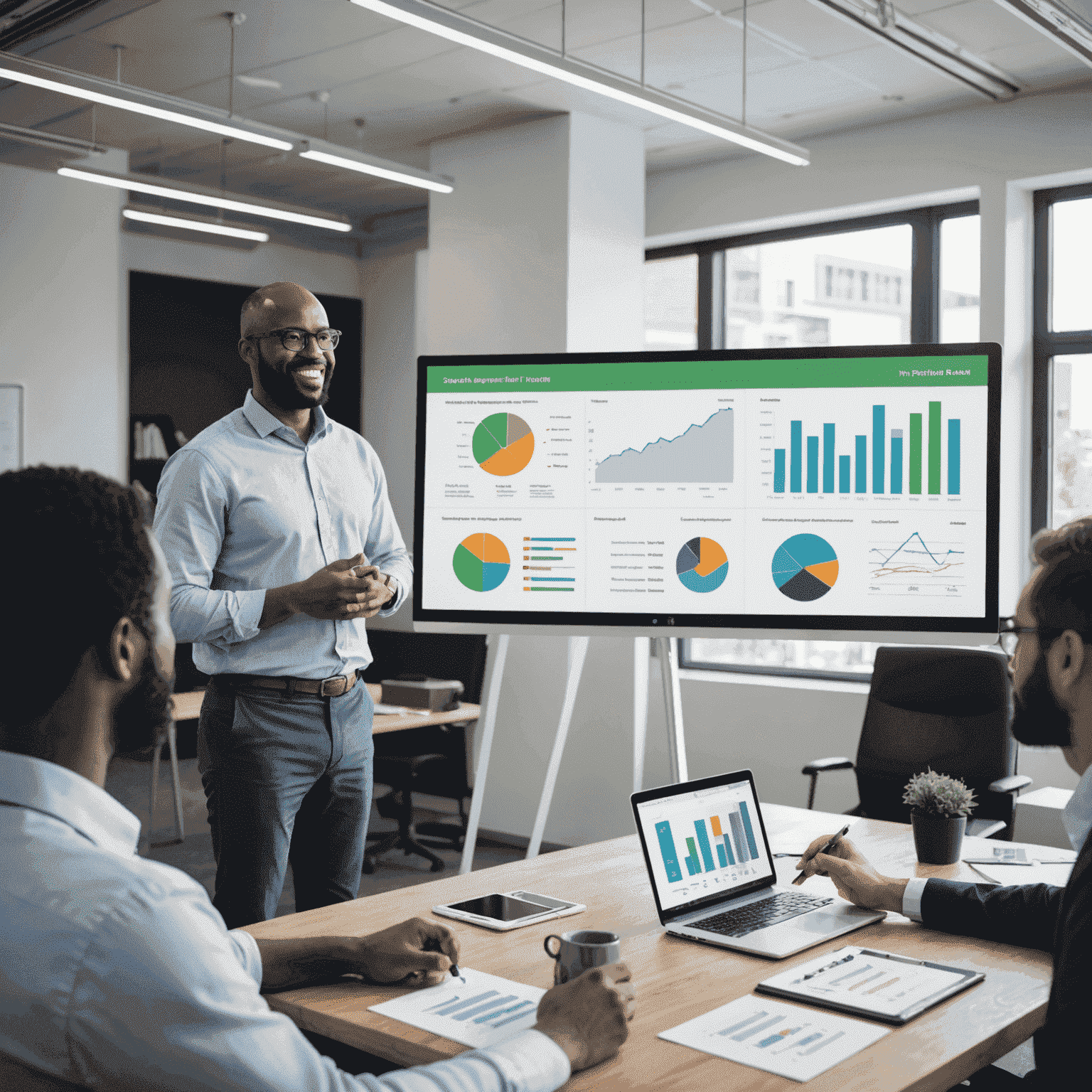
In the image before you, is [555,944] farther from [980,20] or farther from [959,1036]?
[980,20]

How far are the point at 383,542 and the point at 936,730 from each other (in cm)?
203

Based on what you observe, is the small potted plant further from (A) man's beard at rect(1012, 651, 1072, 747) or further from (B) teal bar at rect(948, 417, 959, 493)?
(B) teal bar at rect(948, 417, 959, 493)

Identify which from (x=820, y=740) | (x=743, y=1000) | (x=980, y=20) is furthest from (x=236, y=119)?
(x=743, y=1000)

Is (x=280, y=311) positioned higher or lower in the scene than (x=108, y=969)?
higher

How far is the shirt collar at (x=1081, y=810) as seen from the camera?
142 centimetres

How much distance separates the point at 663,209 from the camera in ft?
19.7

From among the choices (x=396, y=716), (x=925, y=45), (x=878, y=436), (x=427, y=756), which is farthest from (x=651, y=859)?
(x=925, y=45)

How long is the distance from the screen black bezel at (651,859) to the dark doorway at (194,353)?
5703mm

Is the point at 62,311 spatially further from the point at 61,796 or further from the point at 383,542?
the point at 61,796

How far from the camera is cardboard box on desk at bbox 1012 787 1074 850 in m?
3.95

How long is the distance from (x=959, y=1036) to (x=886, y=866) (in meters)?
0.82

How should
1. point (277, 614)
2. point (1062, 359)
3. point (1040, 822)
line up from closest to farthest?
1. point (277, 614)
2. point (1040, 822)
3. point (1062, 359)

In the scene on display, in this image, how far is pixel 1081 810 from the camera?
4.70 feet

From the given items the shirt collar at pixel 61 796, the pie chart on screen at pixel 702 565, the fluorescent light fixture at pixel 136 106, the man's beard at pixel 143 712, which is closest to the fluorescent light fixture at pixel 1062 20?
the pie chart on screen at pixel 702 565
